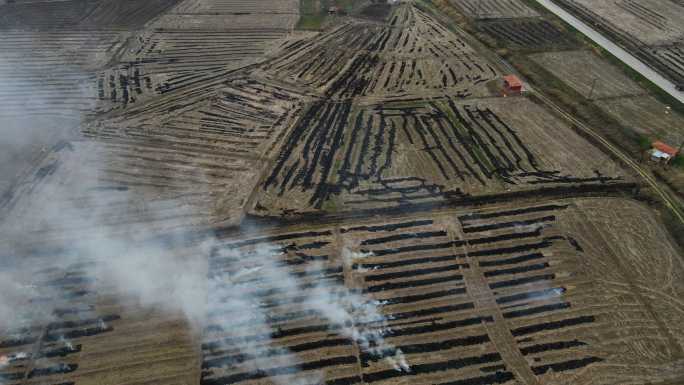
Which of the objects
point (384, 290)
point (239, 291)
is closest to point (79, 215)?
point (239, 291)

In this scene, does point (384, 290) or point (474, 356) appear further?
point (384, 290)

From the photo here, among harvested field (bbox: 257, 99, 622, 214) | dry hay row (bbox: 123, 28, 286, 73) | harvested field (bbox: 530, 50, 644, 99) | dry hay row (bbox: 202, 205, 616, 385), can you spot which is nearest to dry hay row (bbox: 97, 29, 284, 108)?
dry hay row (bbox: 123, 28, 286, 73)

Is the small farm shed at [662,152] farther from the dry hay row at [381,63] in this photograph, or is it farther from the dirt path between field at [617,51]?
the dry hay row at [381,63]

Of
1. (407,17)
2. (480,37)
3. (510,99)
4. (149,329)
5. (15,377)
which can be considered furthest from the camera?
(407,17)

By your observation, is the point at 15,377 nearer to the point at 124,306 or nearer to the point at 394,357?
the point at 124,306

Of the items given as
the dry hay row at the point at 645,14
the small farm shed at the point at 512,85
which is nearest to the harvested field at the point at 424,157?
the small farm shed at the point at 512,85

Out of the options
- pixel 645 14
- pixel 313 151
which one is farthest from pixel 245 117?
pixel 645 14

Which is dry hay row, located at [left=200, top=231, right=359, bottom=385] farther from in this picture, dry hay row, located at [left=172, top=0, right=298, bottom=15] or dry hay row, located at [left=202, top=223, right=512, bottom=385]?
dry hay row, located at [left=172, top=0, right=298, bottom=15]
